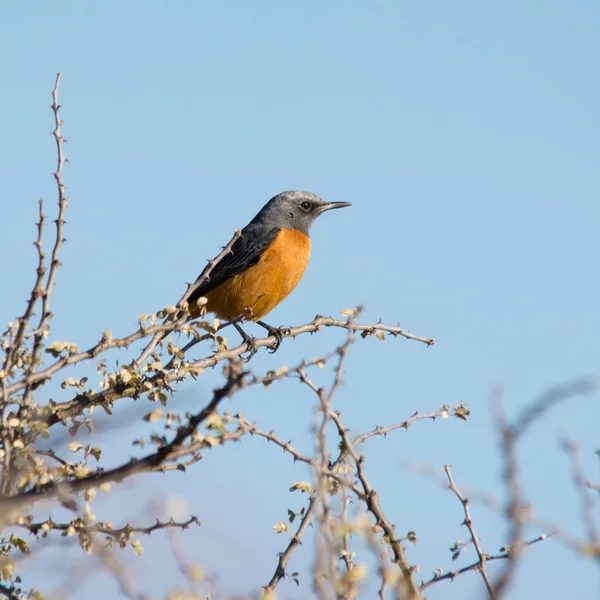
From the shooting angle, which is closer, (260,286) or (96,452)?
(96,452)

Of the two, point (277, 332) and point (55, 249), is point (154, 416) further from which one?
point (277, 332)

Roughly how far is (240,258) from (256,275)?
234 millimetres

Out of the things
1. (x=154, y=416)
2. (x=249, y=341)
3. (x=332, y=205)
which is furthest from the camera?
(x=332, y=205)

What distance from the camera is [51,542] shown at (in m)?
3.13

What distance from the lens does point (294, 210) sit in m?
9.59

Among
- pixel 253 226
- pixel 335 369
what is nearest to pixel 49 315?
pixel 335 369

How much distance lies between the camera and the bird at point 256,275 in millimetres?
8141

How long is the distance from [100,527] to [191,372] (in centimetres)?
93

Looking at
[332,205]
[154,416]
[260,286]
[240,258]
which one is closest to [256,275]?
[260,286]

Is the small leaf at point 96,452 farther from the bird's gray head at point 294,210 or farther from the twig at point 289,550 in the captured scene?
the bird's gray head at point 294,210

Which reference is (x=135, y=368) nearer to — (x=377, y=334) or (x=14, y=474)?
(x=14, y=474)

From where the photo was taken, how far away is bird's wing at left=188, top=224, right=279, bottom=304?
815 cm

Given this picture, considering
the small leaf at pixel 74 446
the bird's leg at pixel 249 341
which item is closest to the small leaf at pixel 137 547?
the small leaf at pixel 74 446

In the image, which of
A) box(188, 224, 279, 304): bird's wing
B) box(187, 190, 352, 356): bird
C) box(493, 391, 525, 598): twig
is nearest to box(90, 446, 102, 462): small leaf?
box(493, 391, 525, 598): twig
